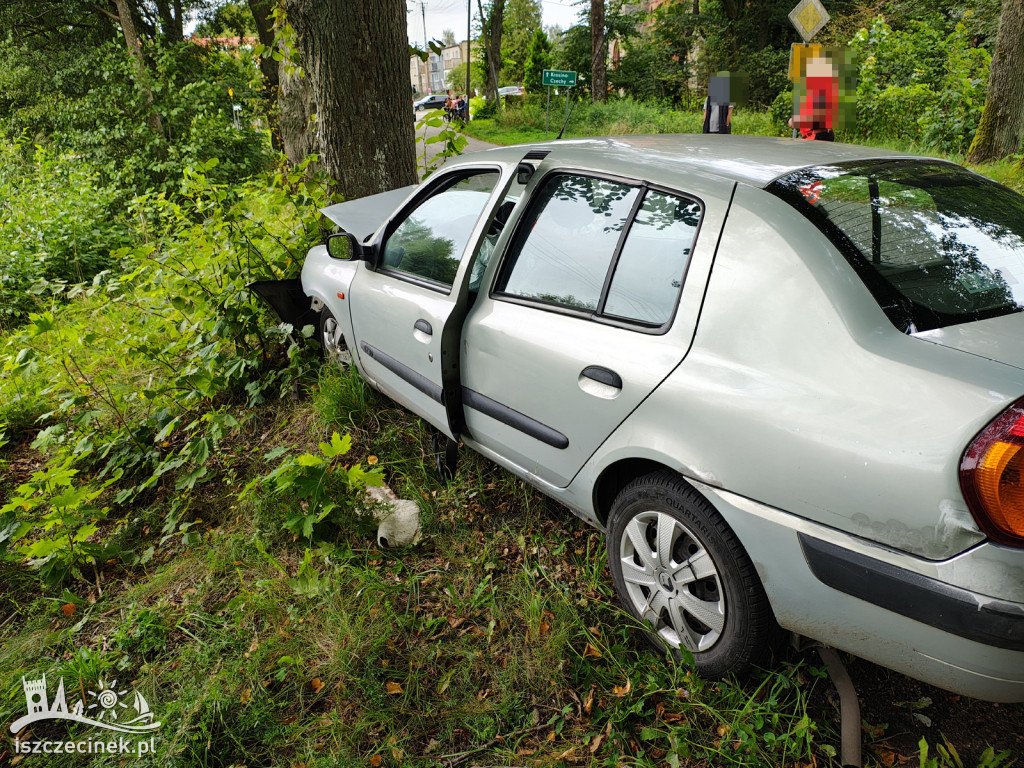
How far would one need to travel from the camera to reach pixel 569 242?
8.21ft

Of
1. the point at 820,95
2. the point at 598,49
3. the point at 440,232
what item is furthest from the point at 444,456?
the point at 598,49

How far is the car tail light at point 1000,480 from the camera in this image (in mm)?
1413

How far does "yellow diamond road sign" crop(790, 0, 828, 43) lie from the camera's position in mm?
6641

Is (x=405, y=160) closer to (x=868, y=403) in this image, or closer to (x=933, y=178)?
(x=933, y=178)

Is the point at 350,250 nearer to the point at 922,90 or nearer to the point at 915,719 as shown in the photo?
the point at 915,719

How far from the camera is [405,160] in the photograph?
5.39m

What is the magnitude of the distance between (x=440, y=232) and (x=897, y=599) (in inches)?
95.4

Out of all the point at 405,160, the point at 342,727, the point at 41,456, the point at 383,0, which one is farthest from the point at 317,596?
the point at 383,0

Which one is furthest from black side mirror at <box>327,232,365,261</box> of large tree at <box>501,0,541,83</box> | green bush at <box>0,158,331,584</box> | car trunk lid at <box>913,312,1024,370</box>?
large tree at <box>501,0,541,83</box>

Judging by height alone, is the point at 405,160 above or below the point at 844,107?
below

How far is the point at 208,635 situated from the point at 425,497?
1.11 m

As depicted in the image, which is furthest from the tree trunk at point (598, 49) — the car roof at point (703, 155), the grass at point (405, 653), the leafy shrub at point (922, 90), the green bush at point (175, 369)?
the grass at point (405, 653)

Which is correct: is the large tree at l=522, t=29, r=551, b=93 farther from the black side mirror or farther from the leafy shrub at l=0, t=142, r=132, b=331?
the black side mirror

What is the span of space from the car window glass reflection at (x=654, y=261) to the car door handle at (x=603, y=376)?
198 mm
